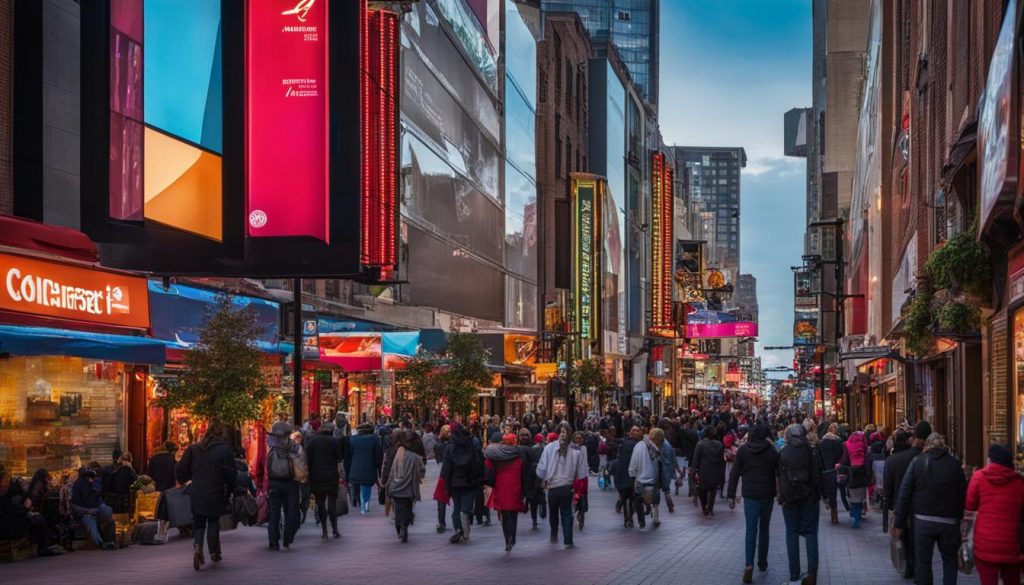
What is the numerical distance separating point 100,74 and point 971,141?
14.4 meters

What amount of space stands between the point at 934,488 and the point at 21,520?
10702 mm

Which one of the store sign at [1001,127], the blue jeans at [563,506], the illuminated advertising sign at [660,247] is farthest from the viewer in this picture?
the illuminated advertising sign at [660,247]

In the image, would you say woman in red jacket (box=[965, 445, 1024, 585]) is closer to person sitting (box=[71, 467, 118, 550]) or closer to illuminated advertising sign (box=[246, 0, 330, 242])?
person sitting (box=[71, 467, 118, 550])

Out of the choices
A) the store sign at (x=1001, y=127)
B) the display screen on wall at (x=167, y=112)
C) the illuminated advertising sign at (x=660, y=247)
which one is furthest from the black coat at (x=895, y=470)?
the illuminated advertising sign at (x=660, y=247)

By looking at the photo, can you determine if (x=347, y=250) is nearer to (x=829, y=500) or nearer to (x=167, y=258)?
(x=167, y=258)

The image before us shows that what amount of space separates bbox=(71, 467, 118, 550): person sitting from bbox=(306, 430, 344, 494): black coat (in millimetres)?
2816

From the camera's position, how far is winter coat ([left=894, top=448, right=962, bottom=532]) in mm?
11938

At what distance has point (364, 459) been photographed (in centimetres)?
2384

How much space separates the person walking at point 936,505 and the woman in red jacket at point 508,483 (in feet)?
22.2

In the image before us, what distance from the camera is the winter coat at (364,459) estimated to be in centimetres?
2381

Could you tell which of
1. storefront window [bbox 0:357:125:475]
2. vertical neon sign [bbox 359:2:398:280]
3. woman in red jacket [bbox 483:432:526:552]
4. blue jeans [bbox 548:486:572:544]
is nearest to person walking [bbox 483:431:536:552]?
woman in red jacket [bbox 483:432:526:552]

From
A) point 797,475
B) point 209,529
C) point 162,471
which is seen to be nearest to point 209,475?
point 209,529

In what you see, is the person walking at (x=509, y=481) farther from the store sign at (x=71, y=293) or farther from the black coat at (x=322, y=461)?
the store sign at (x=71, y=293)

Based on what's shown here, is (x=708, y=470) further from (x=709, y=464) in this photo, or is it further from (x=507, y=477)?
(x=507, y=477)
